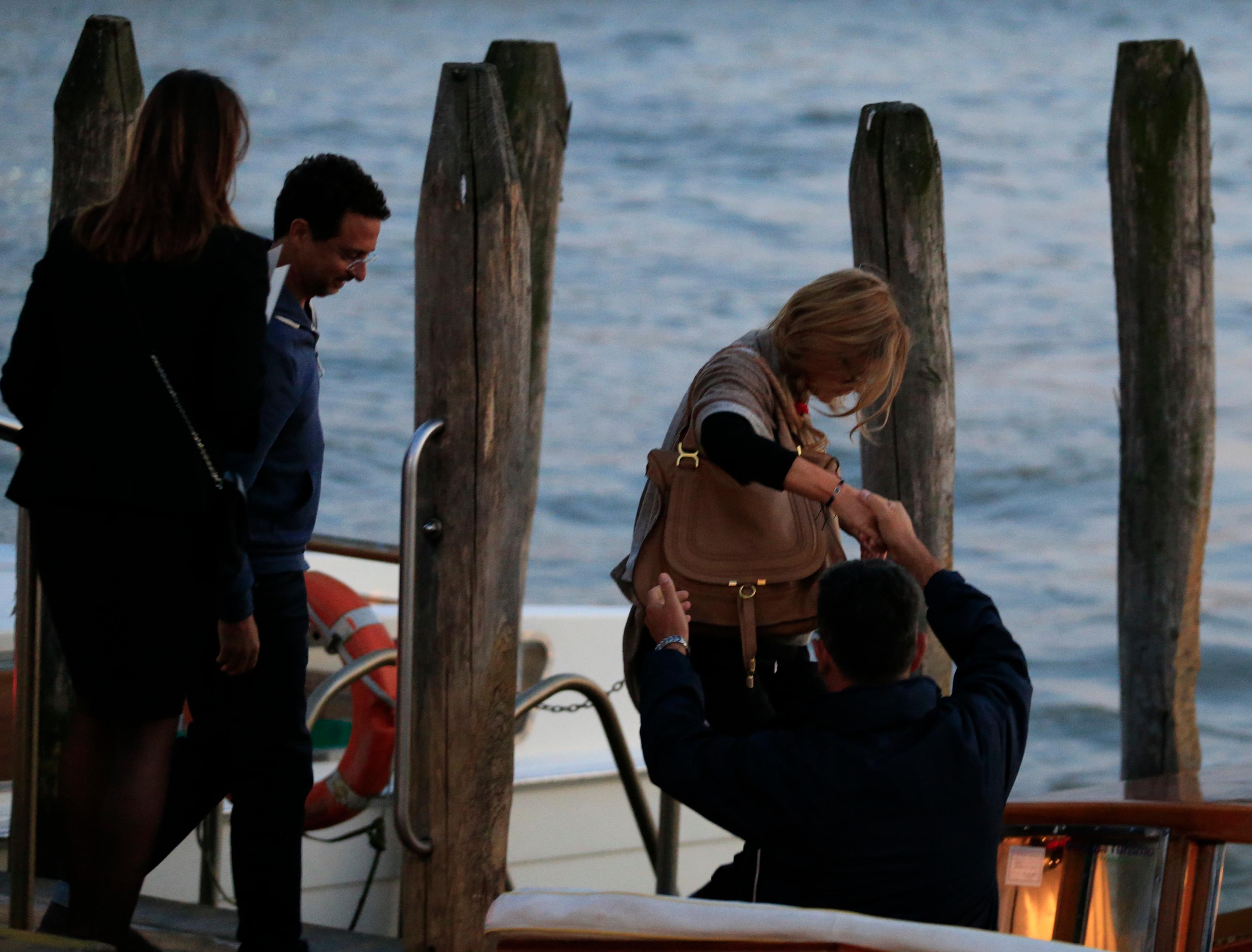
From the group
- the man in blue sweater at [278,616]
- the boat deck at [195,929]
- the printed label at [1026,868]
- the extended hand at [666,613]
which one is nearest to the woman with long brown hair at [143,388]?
the man in blue sweater at [278,616]

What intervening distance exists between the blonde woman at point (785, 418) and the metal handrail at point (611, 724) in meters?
0.65

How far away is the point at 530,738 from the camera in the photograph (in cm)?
→ 630

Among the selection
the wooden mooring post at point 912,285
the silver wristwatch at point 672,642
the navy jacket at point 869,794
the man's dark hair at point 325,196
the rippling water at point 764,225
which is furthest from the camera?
the rippling water at point 764,225

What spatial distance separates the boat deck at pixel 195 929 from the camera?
3.55 meters

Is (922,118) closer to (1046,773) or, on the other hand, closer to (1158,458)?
(1158,458)

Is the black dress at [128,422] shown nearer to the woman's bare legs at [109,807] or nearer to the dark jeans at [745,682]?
the woman's bare legs at [109,807]

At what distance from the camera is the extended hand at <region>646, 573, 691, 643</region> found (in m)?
2.76

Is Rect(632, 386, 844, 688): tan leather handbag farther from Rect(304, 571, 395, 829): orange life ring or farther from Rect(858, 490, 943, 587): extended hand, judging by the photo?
Rect(304, 571, 395, 829): orange life ring

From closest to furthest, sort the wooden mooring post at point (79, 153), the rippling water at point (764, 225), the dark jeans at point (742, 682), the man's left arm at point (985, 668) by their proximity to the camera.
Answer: the man's left arm at point (985, 668) → the dark jeans at point (742, 682) → the wooden mooring post at point (79, 153) → the rippling water at point (764, 225)

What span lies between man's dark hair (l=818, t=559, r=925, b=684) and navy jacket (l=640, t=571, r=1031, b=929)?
1.5 inches

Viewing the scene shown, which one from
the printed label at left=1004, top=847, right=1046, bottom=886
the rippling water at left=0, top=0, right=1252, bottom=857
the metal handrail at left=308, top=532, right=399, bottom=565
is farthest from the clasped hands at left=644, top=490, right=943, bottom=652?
the rippling water at left=0, top=0, right=1252, bottom=857

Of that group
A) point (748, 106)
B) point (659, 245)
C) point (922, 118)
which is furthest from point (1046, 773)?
point (748, 106)

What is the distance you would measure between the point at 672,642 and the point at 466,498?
2.73 feet

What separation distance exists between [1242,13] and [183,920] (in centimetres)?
2572
